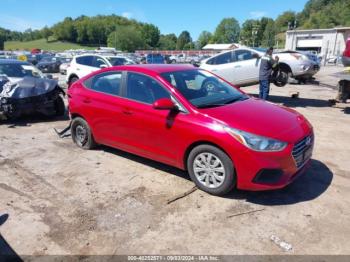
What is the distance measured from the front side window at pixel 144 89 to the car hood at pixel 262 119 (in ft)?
2.48

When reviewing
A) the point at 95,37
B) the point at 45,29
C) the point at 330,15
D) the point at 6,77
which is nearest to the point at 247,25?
the point at 330,15

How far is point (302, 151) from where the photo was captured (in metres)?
4.25

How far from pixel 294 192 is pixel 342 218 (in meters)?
0.72

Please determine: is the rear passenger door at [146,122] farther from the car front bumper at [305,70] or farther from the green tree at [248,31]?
the green tree at [248,31]

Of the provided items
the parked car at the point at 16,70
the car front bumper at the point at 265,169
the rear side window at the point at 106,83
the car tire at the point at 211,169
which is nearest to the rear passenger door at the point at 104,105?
the rear side window at the point at 106,83

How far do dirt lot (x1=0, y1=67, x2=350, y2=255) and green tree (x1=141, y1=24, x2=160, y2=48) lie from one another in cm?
15736

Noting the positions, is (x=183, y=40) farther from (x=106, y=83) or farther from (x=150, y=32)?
(x=106, y=83)

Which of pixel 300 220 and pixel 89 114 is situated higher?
pixel 89 114

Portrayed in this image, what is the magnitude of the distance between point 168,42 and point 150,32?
35.7 feet

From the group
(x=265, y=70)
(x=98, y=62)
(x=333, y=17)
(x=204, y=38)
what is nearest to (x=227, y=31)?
(x=204, y=38)

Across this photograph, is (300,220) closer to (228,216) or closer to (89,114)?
(228,216)

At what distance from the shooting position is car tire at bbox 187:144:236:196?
13.5 feet

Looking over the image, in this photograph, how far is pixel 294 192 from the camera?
14.6 ft

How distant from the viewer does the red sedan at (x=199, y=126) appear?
3.99 meters
